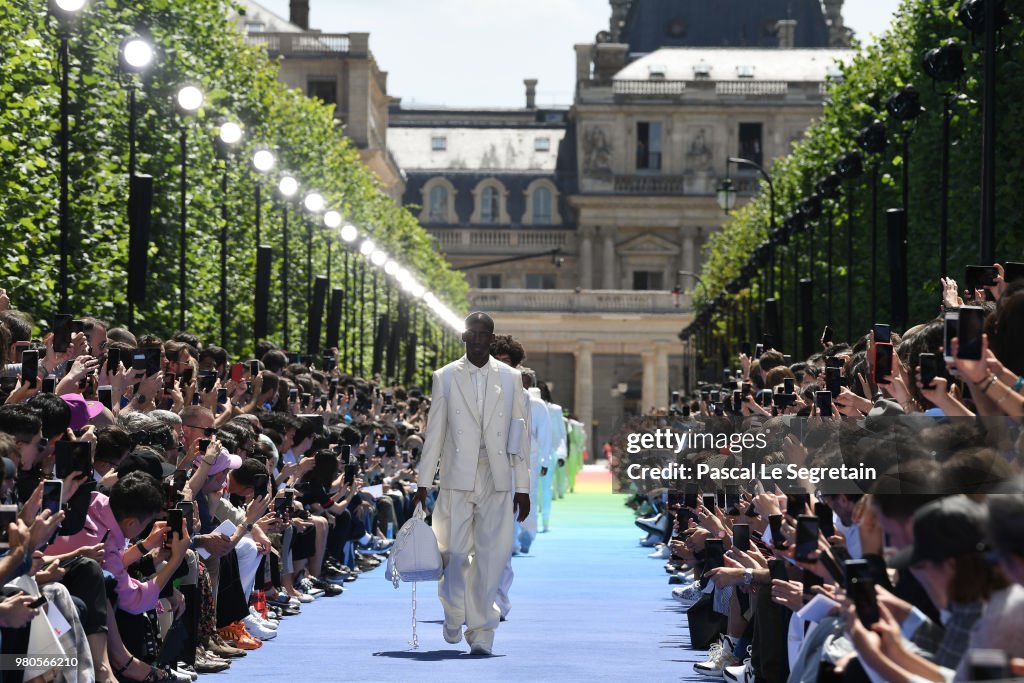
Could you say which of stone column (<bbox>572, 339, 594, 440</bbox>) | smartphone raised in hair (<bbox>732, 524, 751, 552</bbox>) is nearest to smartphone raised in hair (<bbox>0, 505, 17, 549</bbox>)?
smartphone raised in hair (<bbox>732, 524, 751, 552</bbox>)

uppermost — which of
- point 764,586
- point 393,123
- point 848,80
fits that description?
point 393,123

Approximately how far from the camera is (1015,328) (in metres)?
9.26

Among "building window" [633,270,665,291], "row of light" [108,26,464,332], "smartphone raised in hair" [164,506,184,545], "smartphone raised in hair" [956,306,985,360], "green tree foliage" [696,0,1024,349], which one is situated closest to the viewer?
"smartphone raised in hair" [956,306,985,360]

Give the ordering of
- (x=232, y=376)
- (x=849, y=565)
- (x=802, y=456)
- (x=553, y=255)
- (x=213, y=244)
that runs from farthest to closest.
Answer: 1. (x=553, y=255)
2. (x=213, y=244)
3. (x=232, y=376)
4. (x=802, y=456)
5. (x=849, y=565)

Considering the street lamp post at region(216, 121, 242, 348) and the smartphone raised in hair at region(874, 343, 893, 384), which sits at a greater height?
the street lamp post at region(216, 121, 242, 348)

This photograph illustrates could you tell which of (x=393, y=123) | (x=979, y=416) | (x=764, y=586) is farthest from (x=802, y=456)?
(x=393, y=123)

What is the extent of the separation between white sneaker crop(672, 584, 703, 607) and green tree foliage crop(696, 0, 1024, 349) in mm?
5620

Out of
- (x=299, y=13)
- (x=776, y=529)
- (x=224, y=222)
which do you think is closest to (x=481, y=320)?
(x=776, y=529)

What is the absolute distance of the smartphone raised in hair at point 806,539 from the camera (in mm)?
8188

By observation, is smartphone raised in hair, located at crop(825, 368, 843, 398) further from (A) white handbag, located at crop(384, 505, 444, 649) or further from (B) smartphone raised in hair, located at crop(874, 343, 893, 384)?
(A) white handbag, located at crop(384, 505, 444, 649)

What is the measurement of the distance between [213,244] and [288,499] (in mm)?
20170

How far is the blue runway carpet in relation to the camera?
42.8 ft

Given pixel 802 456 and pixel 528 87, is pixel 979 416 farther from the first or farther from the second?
pixel 528 87

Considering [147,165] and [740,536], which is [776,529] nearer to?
[740,536]
